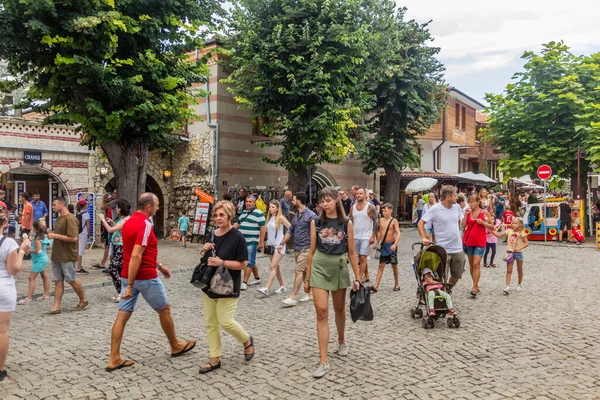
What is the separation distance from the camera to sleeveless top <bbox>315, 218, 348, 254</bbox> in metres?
5.43

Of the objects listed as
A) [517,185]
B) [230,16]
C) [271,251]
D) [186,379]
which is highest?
Result: [230,16]

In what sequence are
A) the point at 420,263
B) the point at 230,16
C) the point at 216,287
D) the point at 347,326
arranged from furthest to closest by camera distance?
the point at 230,16
the point at 420,263
the point at 347,326
the point at 216,287

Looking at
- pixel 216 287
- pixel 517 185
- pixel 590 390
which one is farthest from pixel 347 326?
pixel 517 185

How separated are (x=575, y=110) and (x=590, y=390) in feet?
61.4

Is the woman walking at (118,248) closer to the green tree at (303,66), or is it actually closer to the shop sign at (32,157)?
the green tree at (303,66)

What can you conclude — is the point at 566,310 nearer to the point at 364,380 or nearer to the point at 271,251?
the point at 364,380

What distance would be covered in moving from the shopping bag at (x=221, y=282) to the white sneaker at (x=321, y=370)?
1.18 metres

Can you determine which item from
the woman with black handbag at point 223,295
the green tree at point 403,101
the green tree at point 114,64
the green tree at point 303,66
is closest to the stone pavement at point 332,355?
the woman with black handbag at point 223,295

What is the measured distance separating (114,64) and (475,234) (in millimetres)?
8000

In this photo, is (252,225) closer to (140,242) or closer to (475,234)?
(475,234)

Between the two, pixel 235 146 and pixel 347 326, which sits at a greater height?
pixel 235 146

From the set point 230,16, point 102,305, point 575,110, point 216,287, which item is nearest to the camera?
point 216,287

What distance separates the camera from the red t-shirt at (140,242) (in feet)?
17.2

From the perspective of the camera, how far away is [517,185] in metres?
42.5
